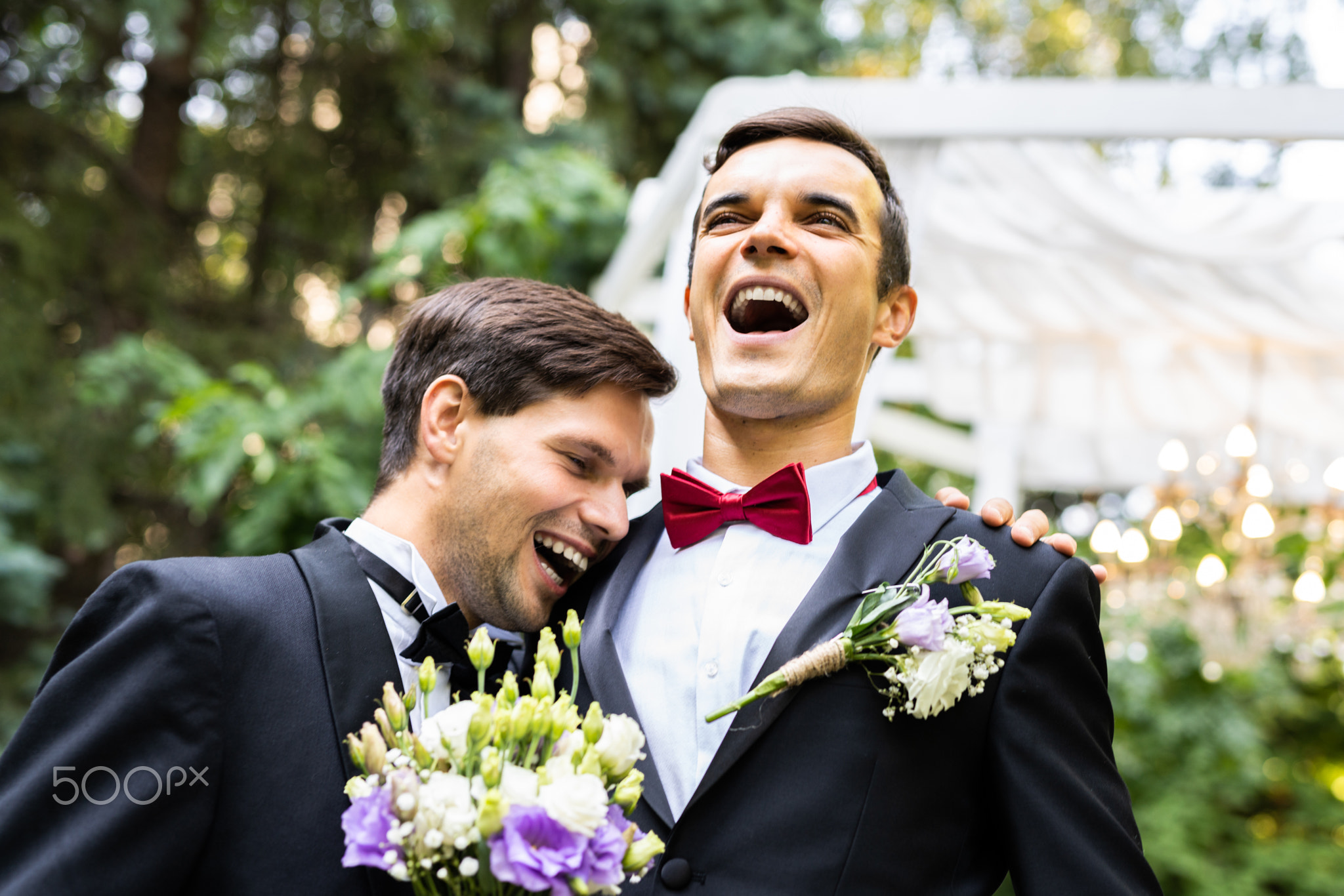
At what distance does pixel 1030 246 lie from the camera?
480 cm

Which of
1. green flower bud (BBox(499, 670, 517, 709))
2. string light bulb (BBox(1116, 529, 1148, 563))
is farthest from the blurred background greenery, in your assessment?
green flower bud (BBox(499, 670, 517, 709))

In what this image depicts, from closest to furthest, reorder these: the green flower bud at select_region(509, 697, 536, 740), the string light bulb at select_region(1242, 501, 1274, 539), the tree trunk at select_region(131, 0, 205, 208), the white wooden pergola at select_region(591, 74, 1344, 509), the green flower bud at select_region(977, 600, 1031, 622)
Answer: the green flower bud at select_region(509, 697, 536, 740) → the green flower bud at select_region(977, 600, 1031, 622) → the white wooden pergola at select_region(591, 74, 1344, 509) → the string light bulb at select_region(1242, 501, 1274, 539) → the tree trunk at select_region(131, 0, 205, 208)

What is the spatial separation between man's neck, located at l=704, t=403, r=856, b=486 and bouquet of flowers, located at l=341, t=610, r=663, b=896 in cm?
73

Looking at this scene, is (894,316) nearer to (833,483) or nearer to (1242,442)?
(833,483)

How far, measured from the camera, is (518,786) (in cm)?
125

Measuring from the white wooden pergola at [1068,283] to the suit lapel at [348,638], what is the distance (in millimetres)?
868

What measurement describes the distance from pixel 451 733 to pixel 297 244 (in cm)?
655

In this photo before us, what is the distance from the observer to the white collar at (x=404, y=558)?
77.0 inches

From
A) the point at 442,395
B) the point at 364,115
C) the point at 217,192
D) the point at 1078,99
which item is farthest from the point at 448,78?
the point at 442,395

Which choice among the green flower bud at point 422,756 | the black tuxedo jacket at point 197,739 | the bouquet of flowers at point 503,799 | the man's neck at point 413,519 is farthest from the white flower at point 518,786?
the man's neck at point 413,519

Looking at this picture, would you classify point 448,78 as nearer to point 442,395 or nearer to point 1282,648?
point 442,395

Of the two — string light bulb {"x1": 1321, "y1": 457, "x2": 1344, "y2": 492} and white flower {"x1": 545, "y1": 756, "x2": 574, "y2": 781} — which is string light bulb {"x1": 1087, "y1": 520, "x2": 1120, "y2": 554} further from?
white flower {"x1": 545, "y1": 756, "x2": 574, "y2": 781}

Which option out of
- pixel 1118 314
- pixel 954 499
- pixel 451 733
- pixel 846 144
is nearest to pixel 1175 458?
pixel 1118 314

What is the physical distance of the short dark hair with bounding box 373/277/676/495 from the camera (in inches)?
79.9
